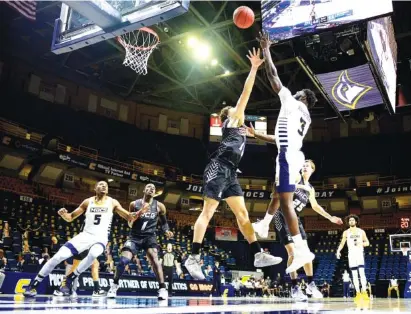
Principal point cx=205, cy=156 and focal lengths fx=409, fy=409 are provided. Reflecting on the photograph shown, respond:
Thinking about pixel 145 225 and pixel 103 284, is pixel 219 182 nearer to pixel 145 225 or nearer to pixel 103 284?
pixel 145 225

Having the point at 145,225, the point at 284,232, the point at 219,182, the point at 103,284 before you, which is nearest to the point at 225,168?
the point at 219,182

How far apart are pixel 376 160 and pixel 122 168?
A: 59.1 ft

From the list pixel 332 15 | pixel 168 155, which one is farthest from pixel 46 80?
pixel 332 15

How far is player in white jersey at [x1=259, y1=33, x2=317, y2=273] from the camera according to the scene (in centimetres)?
451

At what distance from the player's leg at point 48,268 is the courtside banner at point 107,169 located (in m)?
17.2

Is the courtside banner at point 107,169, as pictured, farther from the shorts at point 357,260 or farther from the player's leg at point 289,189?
the player's leg at point 289,189

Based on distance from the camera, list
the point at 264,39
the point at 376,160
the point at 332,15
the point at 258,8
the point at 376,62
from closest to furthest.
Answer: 1. the point at 264,39
2. the point at 332,15
3. the point at 376,62
4. the point at 258,8
5. the point at 376,160

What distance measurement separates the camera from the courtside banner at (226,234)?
97.5ft

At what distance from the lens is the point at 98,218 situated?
675cm

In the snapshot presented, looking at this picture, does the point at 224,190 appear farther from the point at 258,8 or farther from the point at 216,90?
the point at 216,90

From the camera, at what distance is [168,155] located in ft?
97.6

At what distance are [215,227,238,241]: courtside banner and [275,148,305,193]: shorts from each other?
25.6 m

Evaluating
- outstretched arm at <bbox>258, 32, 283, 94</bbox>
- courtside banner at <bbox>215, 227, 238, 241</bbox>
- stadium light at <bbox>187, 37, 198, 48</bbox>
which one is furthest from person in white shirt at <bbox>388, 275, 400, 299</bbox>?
outstretched arm at <bbox>258, 32, 283, 94</bbox>

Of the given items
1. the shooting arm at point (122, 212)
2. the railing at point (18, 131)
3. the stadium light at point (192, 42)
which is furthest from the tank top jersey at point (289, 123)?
the railing at point (18, 131)
